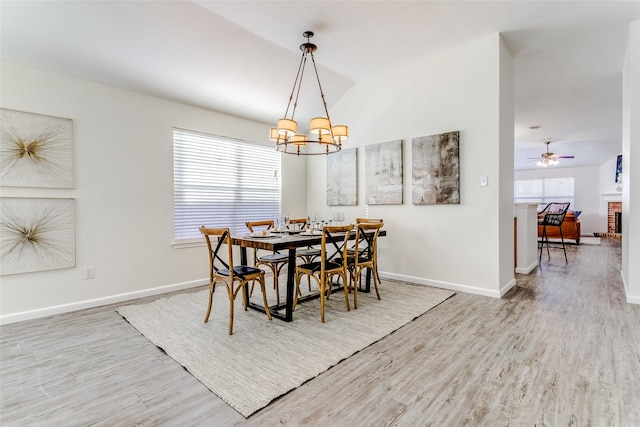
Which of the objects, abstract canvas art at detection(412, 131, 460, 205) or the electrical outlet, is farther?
abstract canvas art at detection(412, 131, 460, 205)

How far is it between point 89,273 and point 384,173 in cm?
383

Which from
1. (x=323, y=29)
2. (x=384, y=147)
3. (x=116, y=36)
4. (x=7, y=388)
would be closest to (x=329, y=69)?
(x=323, y=29)

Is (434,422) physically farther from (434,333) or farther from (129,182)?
(129,182)

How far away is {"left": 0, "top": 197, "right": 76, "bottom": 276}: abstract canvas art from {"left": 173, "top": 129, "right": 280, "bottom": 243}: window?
114 centimetres

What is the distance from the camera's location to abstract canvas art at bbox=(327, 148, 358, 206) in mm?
4852

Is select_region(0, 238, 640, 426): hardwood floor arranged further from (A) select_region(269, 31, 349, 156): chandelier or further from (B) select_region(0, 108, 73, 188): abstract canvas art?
(A) select_region(269, 31, 349, 156): chandelier

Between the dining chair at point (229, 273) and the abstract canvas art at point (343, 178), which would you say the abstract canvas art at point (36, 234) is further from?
the abstract canvas art at point (343, 178)

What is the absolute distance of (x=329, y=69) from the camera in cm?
433

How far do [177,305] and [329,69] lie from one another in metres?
3.64

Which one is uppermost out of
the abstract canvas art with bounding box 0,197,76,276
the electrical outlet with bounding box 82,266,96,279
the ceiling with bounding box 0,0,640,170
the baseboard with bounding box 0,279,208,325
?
the ceiling with bounding box 0,0,640,170

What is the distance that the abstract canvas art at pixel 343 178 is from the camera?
4852 millimetres

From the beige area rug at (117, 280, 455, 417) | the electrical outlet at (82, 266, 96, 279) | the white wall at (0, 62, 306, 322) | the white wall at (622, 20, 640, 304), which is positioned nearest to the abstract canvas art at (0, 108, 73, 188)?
the white wall at (0, 62, 306, 322)

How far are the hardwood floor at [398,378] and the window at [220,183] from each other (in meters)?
1.70

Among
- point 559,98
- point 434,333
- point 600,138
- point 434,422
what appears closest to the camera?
point 434,422
